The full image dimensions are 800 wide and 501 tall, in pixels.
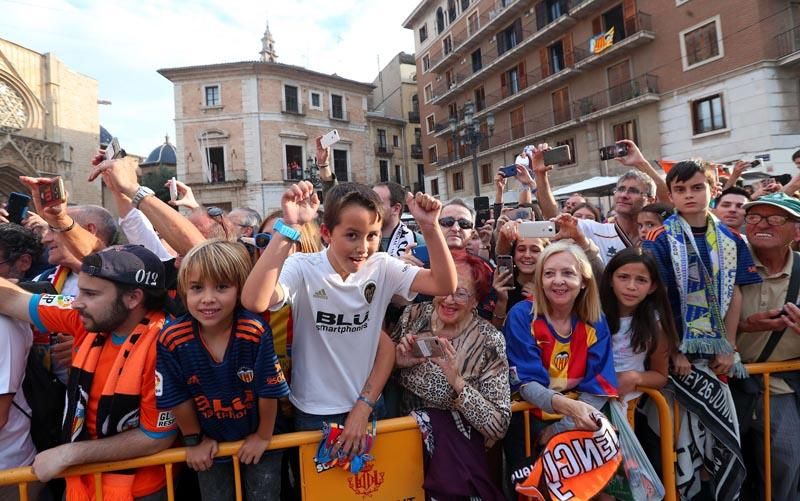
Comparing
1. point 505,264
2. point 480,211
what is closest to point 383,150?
point 480,211

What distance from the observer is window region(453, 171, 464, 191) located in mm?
30125

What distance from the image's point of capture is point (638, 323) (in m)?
2.57

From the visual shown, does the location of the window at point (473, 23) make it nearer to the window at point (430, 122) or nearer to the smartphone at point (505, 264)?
the window at point (430, 122)

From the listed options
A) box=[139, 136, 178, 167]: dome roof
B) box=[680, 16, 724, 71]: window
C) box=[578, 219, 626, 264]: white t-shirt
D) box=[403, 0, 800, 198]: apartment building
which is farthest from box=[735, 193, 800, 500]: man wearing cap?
box=[139, 136, 178, 167]: dome roof

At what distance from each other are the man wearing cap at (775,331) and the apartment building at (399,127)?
33.9m

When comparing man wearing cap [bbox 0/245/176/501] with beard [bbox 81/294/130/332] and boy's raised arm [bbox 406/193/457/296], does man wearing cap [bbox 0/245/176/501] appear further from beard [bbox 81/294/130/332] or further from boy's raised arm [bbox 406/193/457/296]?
boy's raised arm [bbox 406/193/457/296]

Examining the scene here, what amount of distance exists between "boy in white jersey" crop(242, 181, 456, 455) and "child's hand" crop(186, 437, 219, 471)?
388 millimetres

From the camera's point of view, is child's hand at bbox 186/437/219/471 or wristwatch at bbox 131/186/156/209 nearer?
child's hand at bbox 186/437/219/471

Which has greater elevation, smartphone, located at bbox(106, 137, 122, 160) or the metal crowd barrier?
smartphone, located at bbox(106, 137, 122, 160)

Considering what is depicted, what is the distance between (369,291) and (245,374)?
0.64 m

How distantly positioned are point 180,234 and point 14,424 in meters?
1.10

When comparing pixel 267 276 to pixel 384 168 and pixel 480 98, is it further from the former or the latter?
pixel 384 168

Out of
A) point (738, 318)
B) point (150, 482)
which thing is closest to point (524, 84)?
point (738, 318)

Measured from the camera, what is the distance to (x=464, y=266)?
2.58 metres
